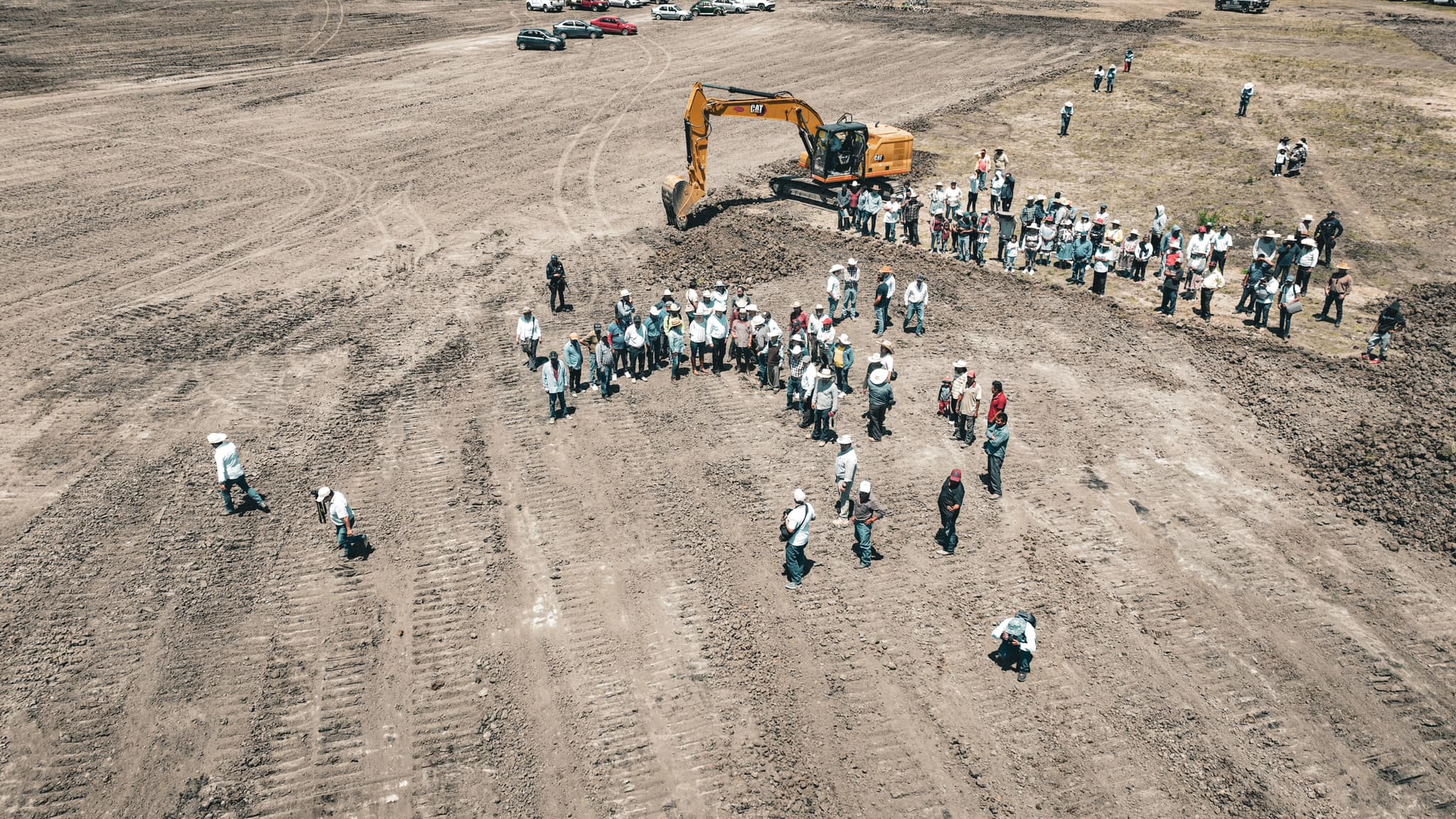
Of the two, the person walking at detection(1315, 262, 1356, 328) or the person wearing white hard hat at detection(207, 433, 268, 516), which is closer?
the person wearing white hard hat at detection(207, 433, 268, 516)

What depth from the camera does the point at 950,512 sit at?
14828 millimetres

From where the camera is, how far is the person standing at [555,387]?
18.6m

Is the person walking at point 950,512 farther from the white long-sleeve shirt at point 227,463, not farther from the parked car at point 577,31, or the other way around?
the parked car at point 577,31

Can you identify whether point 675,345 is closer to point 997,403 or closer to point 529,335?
point 529,335

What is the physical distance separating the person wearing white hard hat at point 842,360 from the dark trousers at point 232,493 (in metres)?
11.8

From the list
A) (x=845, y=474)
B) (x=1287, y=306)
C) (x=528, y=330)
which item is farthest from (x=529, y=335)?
(x=1287, y=306)

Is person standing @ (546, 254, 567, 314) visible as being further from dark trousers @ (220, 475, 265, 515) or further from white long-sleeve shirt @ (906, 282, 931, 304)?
→ dark trousers @ (220, 475, 265, 515)

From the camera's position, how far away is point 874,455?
1792 cm

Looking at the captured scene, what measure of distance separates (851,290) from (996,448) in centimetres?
775

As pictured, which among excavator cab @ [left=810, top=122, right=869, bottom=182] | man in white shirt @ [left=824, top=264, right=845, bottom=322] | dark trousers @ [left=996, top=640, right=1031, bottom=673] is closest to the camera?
dark trousers @ [left=996, top=640, right=1031, bottom=673]

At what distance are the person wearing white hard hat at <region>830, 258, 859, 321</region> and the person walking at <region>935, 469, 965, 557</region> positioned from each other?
27.8 feet

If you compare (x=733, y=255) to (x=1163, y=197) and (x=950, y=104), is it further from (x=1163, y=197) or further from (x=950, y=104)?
(x=950, y=104)

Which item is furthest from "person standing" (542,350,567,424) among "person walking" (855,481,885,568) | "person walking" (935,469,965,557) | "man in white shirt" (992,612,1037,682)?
"man in white shirt" (992,612,1037,682)

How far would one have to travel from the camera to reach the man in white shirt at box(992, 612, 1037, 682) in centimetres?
1264
